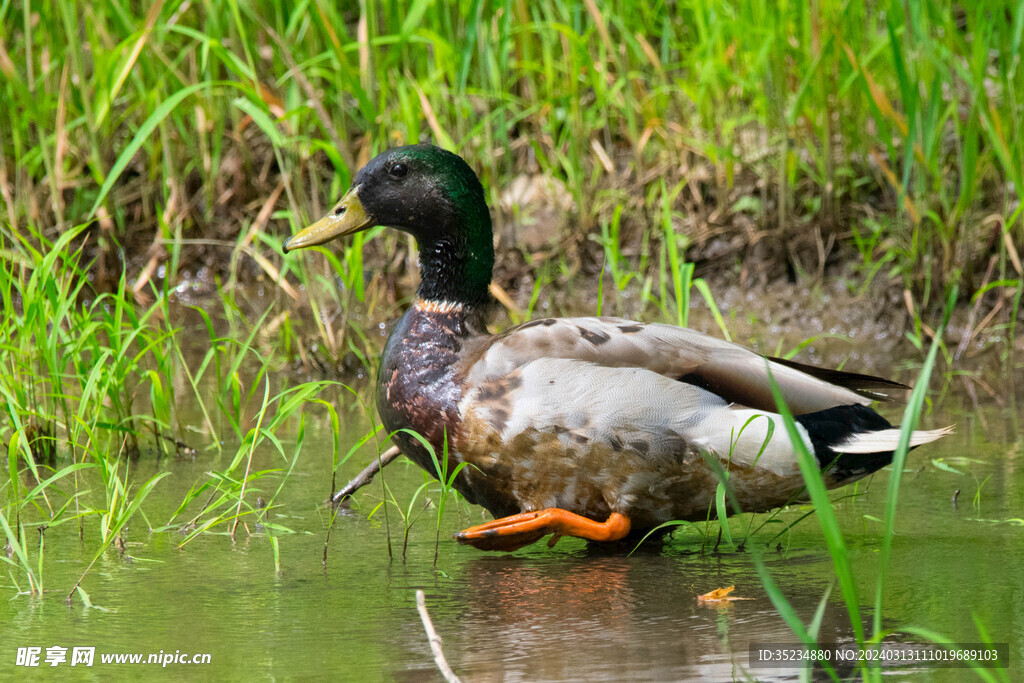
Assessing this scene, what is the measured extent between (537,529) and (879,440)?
886mm

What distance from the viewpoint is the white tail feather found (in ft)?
9.71

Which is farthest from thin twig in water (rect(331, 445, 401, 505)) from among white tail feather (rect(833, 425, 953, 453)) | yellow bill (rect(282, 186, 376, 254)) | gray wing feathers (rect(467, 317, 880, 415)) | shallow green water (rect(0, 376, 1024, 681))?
white tail feather (rect(833, 425, 953, 453))

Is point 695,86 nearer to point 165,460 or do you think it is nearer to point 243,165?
point 243,165

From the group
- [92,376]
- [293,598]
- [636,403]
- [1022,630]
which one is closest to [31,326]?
[92,376]

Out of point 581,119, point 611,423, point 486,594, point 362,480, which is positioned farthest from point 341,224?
point 581,119

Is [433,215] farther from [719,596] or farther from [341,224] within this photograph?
[719,596]

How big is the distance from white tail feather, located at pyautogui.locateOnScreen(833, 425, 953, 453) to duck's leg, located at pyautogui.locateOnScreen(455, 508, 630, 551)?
0.59 metres

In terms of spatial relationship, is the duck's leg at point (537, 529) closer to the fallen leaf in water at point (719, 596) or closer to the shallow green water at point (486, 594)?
the shallow green water at point (486, 594)

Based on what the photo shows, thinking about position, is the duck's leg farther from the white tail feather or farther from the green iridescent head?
the green iridescent head

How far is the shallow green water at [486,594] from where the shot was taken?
2303mm

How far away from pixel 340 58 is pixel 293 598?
8.40ft

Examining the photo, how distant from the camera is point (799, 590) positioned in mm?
2711

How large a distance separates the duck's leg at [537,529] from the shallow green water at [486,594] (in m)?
0.07

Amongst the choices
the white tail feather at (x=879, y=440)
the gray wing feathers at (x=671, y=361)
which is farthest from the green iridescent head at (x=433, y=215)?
the white tail feather at (x=879, y=440)
